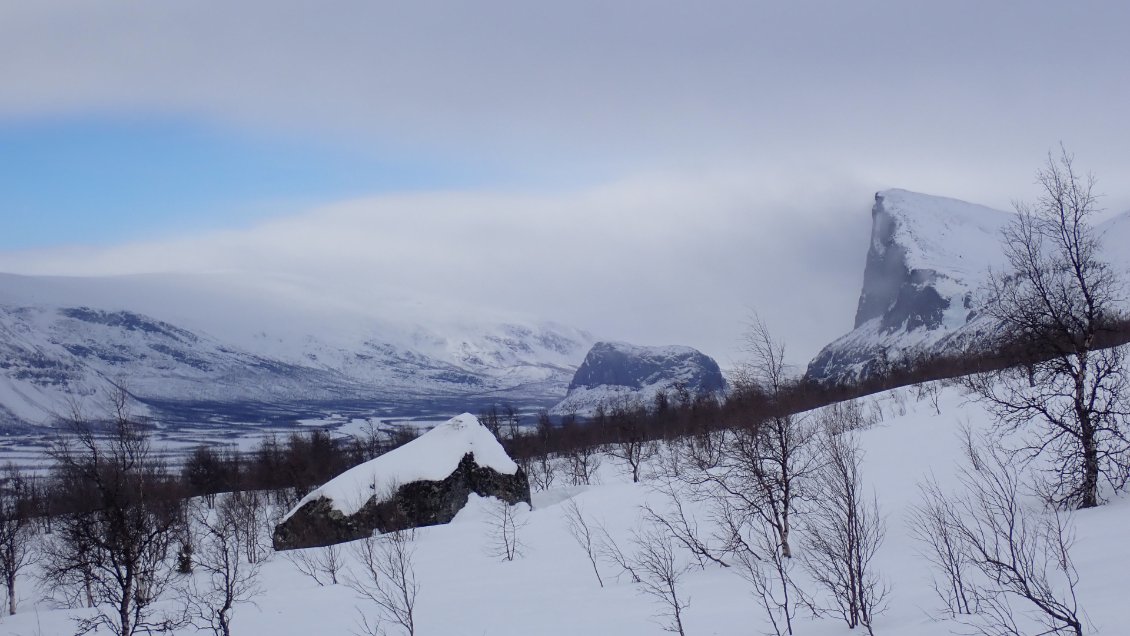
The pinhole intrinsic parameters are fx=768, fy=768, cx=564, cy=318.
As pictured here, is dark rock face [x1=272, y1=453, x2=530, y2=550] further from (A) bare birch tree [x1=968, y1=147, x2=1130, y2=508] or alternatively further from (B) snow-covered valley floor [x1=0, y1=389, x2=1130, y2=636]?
(A) bare birch tree [x1=968, y1=147, x2=1130, y2=508]

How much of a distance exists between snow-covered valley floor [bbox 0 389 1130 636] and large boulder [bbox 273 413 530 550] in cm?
168

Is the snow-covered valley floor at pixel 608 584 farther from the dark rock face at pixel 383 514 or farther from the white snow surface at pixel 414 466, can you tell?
the white snow surface at pixel 414 466

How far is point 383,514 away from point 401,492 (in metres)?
1.79

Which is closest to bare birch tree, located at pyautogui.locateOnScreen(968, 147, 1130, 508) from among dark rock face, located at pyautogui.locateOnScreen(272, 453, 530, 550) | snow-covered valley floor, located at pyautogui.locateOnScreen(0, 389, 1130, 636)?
snow-covered valley floor, located at pyautogui.locateOnScreen(0, 389, 1130, 636)

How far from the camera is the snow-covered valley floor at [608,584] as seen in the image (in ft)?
49.1

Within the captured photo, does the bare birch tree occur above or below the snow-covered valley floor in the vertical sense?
above

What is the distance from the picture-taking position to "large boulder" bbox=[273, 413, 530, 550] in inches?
1816

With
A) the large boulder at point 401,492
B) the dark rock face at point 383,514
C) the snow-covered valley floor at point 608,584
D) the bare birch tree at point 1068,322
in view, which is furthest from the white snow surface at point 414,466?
the bare birch tree at point 1068,322

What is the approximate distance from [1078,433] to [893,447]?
21.4 metres

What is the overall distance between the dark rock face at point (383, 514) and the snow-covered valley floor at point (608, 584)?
4.55 ft

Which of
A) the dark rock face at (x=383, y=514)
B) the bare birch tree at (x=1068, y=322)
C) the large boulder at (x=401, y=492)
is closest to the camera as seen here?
the bare birch tree at (x=1068, y=322)

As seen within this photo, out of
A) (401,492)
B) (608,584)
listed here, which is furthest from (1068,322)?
(401,492)

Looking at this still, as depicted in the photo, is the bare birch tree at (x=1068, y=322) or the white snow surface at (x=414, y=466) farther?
the white snow surface at (x=414, y=466)

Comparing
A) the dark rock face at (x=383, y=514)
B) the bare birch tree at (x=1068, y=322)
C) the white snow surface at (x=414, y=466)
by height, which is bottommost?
the dark rock face at (x=383, y=514)
